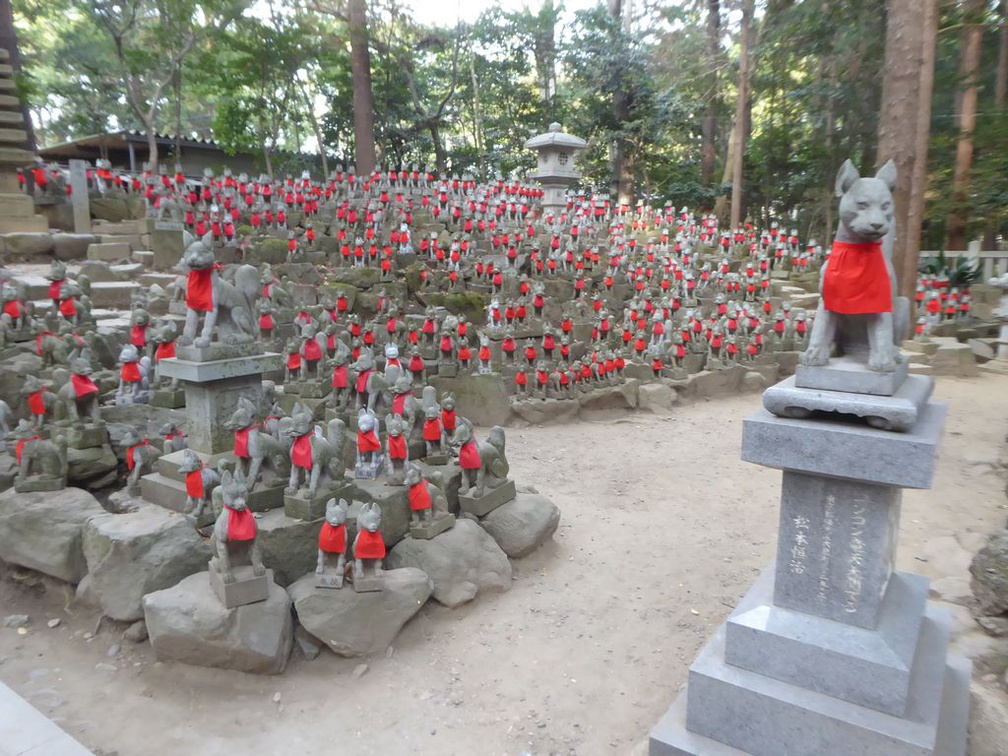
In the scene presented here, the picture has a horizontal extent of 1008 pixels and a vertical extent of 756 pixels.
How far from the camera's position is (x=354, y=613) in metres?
4.04

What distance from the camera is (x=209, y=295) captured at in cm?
493

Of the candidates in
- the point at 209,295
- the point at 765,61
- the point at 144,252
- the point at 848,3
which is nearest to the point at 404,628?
the point at 209,295

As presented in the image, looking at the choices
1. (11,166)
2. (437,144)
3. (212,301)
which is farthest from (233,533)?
(437,144)

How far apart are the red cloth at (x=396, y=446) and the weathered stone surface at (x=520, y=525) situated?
0.93 meters

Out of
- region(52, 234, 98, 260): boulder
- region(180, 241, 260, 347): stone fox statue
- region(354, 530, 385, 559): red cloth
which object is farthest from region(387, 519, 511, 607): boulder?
region(52, 234, 98, 260): boulder

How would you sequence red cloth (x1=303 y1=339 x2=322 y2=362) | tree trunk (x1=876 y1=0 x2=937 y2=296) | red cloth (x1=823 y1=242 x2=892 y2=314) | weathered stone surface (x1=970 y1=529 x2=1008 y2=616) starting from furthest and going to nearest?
tree trunk (x1=876 y1=0 x2=937 y2=296) < red cloth (x1=303 y1=339 x2=322 y2=362) < weathered stone surface (x1=970 y1=529 x2=1008 y2=616) < red cloth (x1=823 y1=242 x2=892 y2=314)

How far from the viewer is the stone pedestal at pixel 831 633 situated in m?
2.51

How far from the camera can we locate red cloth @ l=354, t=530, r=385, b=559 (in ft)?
13.4

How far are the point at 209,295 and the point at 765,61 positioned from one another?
52.8ft

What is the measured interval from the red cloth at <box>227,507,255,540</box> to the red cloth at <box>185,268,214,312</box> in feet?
6.28

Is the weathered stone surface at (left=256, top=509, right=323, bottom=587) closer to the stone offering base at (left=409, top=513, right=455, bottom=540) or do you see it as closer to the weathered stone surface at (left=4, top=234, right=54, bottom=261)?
the stone offering base at (left=409, top=513, right=455, bottom=540)

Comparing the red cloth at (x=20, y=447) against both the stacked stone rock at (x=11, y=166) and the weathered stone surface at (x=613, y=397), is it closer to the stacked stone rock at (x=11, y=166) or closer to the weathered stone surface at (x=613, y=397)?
the weathered stone surface at (x=613, y=397)

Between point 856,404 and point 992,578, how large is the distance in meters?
2.23

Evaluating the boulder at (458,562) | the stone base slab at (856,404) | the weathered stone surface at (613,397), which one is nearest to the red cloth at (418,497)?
the boulder at (458,562)
